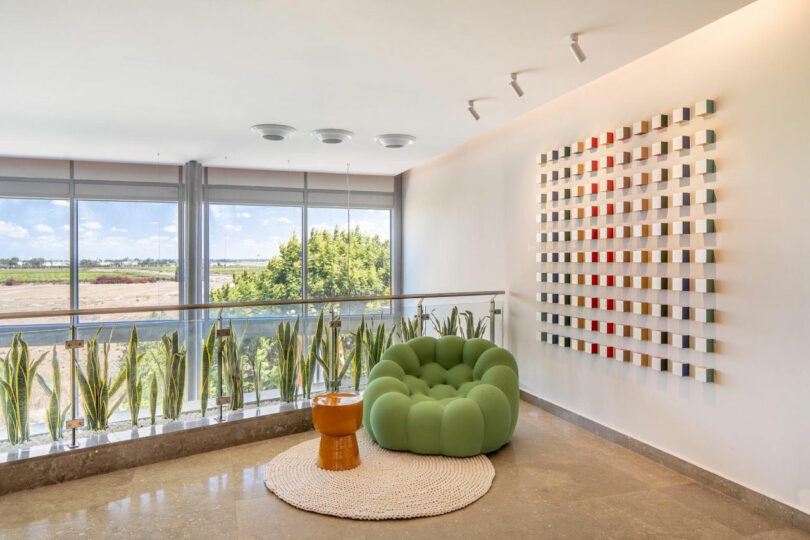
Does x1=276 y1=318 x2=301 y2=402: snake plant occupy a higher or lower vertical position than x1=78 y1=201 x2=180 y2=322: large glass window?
lower

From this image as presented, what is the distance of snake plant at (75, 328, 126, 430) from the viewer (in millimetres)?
3445

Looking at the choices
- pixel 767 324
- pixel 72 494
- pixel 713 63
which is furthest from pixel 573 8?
pixel 72 494

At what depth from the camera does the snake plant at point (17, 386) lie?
320 cm

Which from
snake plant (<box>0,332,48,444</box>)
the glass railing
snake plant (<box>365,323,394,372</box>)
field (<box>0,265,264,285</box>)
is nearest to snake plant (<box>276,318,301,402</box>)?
the glass railing

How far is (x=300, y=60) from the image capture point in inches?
131

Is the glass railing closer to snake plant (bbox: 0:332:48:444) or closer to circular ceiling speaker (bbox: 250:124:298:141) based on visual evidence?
snake plant (bbox: 0:332:48:444)

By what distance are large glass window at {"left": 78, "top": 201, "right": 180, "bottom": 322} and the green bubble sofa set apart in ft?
13.7

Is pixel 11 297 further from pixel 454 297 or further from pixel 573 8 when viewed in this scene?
pixel 573 8

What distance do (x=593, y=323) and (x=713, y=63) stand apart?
1914mm

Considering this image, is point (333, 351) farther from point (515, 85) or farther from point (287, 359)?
point (515, 85)

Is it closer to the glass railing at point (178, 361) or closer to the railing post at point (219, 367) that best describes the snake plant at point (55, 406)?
the glass railing at point (178, 361)

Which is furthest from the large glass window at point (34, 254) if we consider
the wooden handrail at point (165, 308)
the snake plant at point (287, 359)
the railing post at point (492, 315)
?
the railing post at point (492, 315)

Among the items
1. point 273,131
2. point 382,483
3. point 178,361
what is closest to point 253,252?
point 273,131

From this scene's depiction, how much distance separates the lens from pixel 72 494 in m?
3.08
